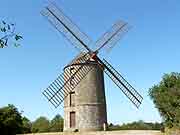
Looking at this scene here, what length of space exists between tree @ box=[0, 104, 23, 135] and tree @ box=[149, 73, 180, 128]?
17186 mm

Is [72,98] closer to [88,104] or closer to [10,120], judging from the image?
[88,104]

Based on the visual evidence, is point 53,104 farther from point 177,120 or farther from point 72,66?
point 177,120

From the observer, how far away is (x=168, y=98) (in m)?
39.4

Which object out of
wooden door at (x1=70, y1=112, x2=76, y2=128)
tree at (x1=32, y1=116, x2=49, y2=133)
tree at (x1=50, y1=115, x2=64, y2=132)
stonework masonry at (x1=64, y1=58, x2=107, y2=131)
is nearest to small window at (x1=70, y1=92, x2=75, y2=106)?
stonework masonry at (x1=64, y1=58, x2=107, y2=131)

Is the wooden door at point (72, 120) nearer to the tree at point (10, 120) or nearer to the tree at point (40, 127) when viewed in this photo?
the tree at point (10, 120)

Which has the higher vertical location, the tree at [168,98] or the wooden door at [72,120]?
the tree at [168,98]

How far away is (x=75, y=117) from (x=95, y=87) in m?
3.56

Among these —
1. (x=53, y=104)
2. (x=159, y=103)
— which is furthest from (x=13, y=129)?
(x=159, y=103)

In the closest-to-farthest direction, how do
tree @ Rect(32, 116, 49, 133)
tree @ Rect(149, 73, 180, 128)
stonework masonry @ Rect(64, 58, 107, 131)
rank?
stonework masonry @ Rect(64, 58, 107, 131)
tree @ Rect(149, 73, 180, 128)
tree @ Rect(32, 116, 49, 133)

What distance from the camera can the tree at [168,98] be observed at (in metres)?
39.3

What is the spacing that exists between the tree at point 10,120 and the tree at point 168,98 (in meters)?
17.2

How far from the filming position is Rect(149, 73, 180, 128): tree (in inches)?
1546

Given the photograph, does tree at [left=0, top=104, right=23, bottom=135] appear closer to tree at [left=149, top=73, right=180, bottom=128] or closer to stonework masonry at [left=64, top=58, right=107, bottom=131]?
stonework masonry at [left=64, top=58, right=107, bottom=131]

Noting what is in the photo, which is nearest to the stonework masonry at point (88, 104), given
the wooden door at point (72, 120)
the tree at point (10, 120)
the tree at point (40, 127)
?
the wooden door at point (72, 120)
